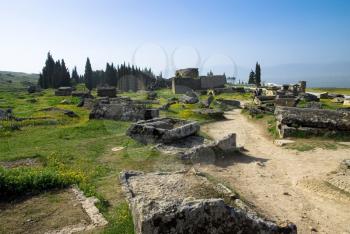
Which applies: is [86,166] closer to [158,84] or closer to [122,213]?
[122,213]

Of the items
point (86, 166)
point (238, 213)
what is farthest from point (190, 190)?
point (86, 166)

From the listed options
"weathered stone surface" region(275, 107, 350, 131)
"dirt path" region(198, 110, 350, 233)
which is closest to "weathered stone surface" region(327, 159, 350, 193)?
"dirt path" region(198, 110, 350, 233)

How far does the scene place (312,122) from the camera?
742 inches

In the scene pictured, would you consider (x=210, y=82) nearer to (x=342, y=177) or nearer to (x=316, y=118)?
(x=316, y=118)

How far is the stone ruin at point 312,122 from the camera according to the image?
725 inches

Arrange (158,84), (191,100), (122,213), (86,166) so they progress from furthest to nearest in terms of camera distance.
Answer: (158,84), (191,100), (86,166), (122,213)

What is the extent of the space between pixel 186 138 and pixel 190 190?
7840 millimetres

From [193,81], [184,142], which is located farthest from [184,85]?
[184,142]

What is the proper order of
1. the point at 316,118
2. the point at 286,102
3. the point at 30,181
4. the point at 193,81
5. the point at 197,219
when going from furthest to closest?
the point at 193,81, the point at 286,102, the point at 316,118, the point at 30,181, the point at 197,219

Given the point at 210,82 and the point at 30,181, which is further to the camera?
the point at 210,82

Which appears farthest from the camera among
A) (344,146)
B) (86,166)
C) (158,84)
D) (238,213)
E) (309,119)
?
(158,84)

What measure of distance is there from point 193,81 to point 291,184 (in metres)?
55.5

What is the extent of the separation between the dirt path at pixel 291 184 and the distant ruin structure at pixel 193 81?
4563 cm

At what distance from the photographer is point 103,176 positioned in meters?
12.1
